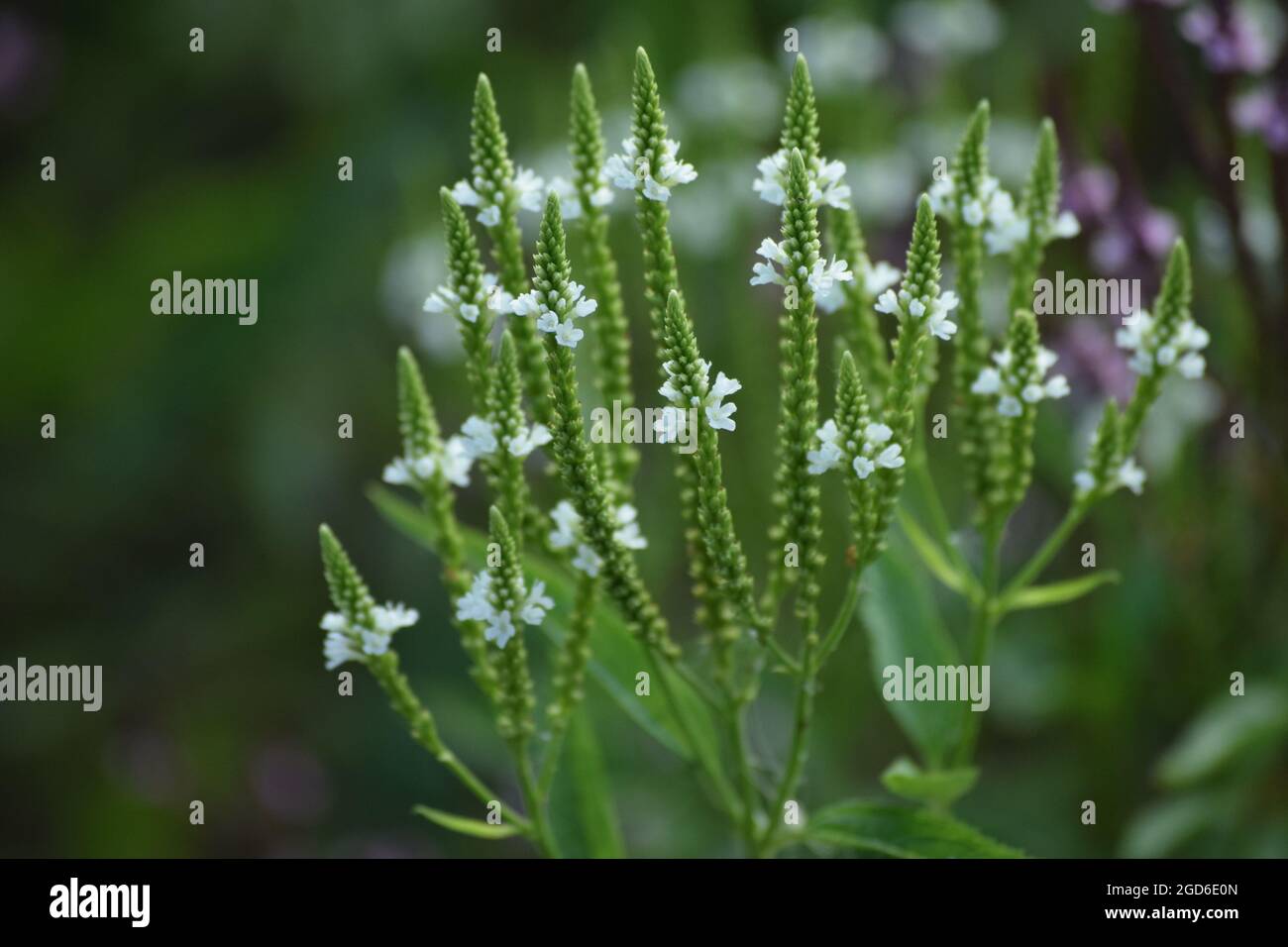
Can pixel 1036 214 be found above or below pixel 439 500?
above

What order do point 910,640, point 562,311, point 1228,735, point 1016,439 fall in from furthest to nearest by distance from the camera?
point 1228,735 → point 910,640 → point 1016,439 → point 562,311

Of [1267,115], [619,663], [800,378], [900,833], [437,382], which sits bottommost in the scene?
[900,833]

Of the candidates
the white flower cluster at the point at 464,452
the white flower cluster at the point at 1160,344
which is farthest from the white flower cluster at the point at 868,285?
the white flower cluster at the point at 464,452

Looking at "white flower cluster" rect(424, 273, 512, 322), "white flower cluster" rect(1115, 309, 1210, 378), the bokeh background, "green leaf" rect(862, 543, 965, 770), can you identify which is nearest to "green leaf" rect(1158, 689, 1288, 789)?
the bokeh background

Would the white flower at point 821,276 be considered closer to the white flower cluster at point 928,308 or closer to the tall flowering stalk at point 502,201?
the white flower cluster at point 928,308

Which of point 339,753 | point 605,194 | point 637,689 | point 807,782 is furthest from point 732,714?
point 339,753

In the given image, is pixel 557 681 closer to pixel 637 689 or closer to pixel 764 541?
pixel 637 689

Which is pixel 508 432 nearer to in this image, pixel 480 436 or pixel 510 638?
pixel 480 436

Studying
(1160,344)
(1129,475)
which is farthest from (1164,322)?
(1129,475)
